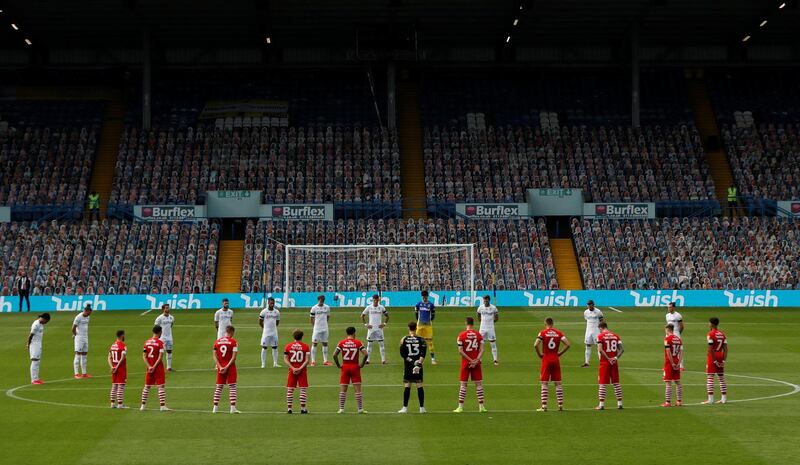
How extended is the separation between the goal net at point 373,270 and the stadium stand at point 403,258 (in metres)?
0.05

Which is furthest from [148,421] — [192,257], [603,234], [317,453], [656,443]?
[603,234]

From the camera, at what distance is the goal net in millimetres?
53906

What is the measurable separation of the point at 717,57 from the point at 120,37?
135 ft

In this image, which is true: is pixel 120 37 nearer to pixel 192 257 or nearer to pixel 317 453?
pixel 192 257

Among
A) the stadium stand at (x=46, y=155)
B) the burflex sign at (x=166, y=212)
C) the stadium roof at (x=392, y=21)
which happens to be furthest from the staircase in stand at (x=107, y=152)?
the stadium roof at (x=392, y=21)

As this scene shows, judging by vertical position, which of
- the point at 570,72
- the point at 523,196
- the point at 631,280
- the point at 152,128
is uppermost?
the point at 570,72

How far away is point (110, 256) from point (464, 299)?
20.0m

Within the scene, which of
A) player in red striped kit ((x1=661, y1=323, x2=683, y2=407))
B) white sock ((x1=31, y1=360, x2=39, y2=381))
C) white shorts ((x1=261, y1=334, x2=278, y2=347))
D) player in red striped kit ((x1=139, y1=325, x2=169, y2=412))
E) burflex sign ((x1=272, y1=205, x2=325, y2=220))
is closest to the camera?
player in red striped kit ((x1=661, y1=323, x2=683, y2=407))

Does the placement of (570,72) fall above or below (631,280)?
above

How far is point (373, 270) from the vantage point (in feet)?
178

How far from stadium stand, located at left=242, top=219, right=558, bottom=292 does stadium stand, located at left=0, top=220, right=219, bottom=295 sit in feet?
9.44

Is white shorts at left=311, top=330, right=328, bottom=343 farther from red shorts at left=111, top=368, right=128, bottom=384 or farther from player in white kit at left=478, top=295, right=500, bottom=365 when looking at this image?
red shorts at left=111, top=368, right=128, bottom=384

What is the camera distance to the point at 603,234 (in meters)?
61.8

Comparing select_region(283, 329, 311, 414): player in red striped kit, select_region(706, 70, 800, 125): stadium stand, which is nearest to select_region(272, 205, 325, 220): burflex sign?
select_region(706, 70, 800, 125): stadium stand
